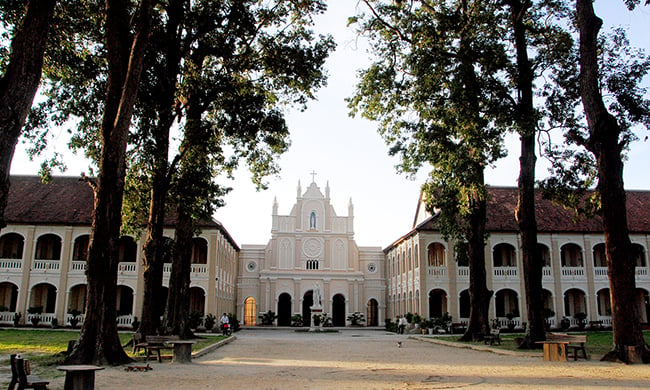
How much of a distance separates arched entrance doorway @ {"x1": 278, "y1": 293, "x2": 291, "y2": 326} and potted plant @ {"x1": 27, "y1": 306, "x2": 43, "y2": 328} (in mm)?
21422

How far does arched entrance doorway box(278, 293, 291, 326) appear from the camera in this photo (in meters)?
48.4

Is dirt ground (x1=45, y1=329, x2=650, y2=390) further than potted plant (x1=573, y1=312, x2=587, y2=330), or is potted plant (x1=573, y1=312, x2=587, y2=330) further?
potted plant (x1=573, y1=312, x2=587, y2=330)

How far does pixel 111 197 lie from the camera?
12.0 m

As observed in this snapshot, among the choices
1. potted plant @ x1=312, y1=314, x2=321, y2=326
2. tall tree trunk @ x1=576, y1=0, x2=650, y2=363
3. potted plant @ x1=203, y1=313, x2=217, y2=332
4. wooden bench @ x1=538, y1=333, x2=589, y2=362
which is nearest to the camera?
tall tree trunk @ x1=576, y1=0, x2=650, y2=363

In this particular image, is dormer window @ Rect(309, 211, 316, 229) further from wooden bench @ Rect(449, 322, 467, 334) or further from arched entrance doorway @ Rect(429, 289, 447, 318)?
wooden bench @ Rect(449, 322, 467, 334)

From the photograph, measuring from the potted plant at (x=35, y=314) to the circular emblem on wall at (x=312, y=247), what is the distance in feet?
76.9

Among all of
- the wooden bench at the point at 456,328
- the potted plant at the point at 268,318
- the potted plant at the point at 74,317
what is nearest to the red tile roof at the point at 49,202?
the potted plant at the point at 74,317

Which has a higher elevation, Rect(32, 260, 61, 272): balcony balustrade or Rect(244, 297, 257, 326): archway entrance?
Rect(32, 260, 61, 272): balcony balustrade

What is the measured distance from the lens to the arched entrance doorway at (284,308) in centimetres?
4838

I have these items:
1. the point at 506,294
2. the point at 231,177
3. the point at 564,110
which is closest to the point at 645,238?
the point at 506,294

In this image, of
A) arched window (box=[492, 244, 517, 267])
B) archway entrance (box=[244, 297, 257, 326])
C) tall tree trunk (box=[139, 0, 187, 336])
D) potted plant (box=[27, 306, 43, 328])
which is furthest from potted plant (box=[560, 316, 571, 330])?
potted plant (box=[27, 306, 43, 328])

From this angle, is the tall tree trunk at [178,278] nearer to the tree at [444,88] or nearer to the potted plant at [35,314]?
the tree at [444,88]

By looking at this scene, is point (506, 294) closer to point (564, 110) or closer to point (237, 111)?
point (564, 110)

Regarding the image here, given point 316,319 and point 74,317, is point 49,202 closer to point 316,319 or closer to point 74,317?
point 74,317
